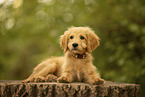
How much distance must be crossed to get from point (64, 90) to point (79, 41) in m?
1.20

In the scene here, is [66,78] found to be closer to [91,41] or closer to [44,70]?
[44,70]

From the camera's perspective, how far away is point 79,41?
4.34 m

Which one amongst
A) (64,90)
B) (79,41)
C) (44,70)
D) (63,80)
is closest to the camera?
(64,90)

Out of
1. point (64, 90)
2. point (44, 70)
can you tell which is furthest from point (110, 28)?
point (64, 90)

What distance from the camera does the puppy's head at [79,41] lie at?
4281mm

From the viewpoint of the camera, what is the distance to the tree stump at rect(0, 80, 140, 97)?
12.1 ft

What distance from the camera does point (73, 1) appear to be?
323 inches

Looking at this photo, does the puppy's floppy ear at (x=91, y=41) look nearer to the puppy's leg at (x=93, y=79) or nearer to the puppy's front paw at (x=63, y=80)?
the puppy's leg at (x=93, y=79)

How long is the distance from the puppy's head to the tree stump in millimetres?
867

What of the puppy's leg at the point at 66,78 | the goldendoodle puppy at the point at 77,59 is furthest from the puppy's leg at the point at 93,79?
the puppy's leg at the point at 66,78

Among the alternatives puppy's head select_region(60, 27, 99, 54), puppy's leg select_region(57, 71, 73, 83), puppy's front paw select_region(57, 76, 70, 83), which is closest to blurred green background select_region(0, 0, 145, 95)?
puppy's head select_region(60, 27, 99, 54)

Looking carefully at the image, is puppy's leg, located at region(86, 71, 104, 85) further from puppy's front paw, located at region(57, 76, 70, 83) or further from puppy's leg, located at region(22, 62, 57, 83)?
puppy's leg, located at region(22, 62, 57, 83)

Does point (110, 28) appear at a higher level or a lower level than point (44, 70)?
higher

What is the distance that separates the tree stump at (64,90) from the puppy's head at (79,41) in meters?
0.87
